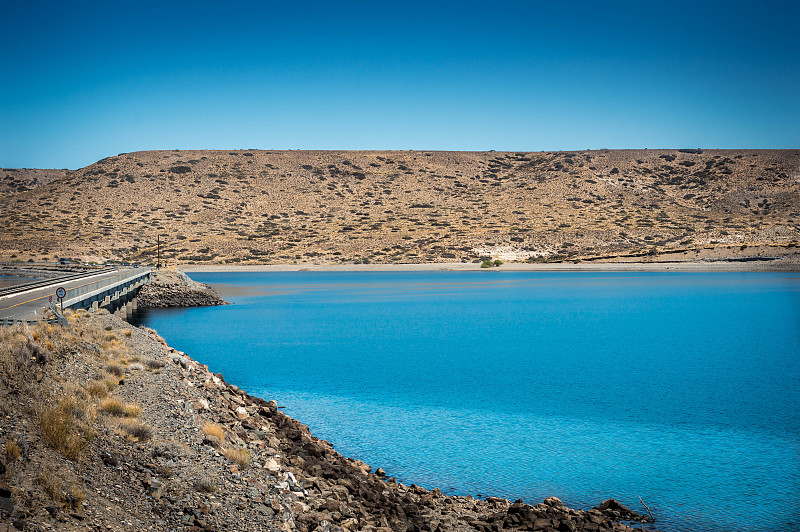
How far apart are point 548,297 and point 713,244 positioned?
128 feet

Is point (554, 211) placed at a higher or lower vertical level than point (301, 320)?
higher

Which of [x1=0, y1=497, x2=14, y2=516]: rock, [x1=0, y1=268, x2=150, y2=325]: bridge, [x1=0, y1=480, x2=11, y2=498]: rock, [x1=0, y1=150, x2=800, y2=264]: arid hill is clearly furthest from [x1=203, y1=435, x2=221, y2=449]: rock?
[x1=0, y1=150, x2=800, y2=264]: arid hill

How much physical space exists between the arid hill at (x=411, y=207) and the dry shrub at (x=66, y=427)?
70452 millimetres

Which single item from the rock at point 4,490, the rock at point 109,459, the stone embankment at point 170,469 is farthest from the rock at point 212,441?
the rock at point 4,490

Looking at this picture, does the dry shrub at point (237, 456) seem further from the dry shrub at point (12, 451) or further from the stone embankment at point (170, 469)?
the dry shrub at point (12, 451)

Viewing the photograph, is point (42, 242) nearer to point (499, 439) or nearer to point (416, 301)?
point (416, 301)

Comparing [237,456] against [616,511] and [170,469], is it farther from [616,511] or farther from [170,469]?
[616,511]

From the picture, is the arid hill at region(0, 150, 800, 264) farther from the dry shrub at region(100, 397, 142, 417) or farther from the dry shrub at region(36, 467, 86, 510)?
the dry shrub at region(36, 467, 86, 510)

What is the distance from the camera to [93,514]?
24.7ft

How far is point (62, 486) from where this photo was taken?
7.71 metres

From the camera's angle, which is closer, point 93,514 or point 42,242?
point 93,514

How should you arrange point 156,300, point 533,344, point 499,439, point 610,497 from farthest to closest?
point 156,300
point 533,344
point 499,439
point 610,497

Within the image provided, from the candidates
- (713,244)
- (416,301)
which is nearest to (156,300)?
(416,301)

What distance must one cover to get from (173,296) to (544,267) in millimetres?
43510
